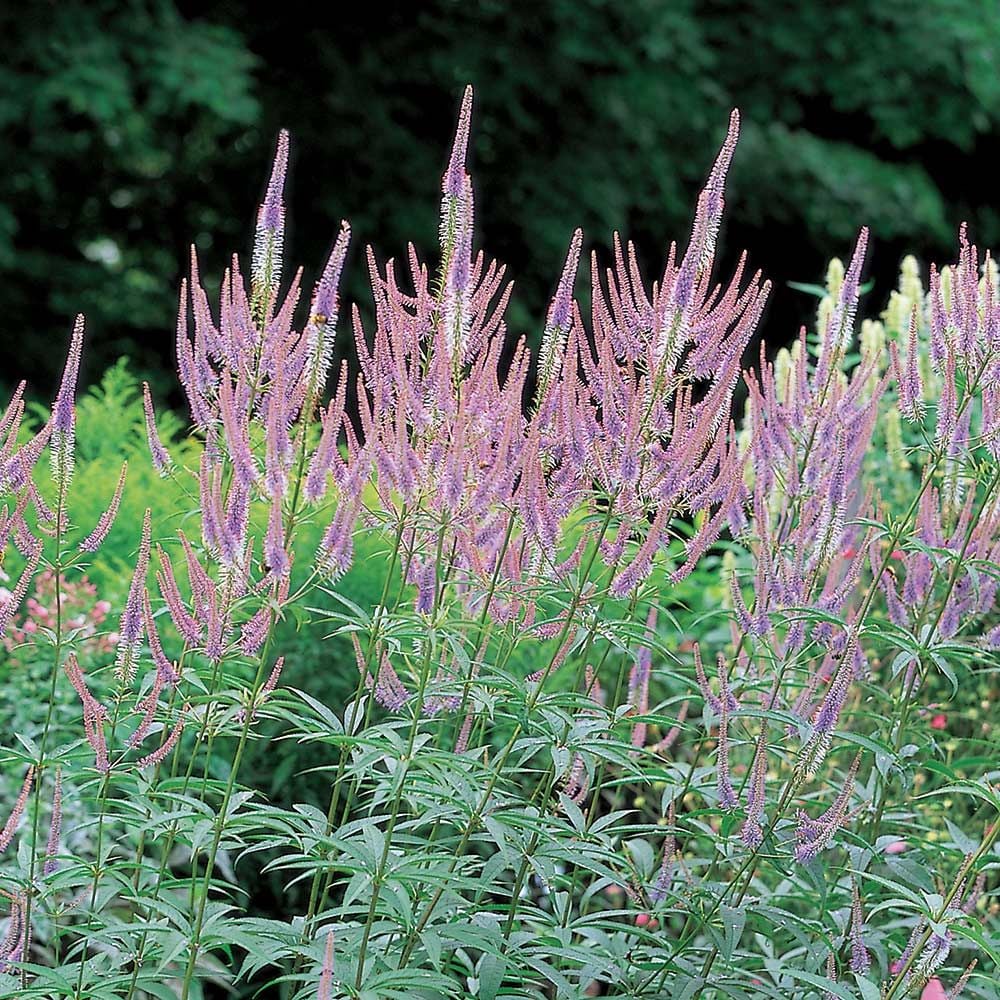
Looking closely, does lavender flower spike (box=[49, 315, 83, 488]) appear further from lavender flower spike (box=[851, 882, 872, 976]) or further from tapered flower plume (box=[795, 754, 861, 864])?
lavender flower spike (box=[851, 882, 872, 976])

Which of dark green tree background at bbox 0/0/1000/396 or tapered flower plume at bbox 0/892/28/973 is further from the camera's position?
dark green tree background at bbox 0/0/1000/396

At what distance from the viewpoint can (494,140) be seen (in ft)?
53.2

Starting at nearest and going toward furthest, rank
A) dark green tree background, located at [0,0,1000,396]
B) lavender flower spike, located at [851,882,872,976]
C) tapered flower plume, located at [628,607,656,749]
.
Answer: lavender flower spike, located at [851,882,872,976] → tapered flower plume, located at [628,607,656,749] → dark green tree background, located at [0,0,1000,396]

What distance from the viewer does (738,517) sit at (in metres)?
3.98

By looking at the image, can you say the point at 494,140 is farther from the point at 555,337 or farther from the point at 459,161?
the point at 459,161

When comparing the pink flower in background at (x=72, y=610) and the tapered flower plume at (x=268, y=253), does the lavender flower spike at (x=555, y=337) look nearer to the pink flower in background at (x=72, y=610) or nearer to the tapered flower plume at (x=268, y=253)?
the tapered flower plume at (x=268, y=253)

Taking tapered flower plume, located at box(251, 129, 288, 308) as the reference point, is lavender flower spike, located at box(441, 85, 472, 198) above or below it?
above

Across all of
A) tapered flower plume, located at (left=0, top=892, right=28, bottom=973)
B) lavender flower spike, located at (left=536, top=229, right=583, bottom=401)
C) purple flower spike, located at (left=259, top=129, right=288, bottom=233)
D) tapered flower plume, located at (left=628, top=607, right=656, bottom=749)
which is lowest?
tapered flower plume, located at (left=0, top=892, right=28, bottom=973)

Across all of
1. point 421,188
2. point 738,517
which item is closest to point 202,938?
point 738,517

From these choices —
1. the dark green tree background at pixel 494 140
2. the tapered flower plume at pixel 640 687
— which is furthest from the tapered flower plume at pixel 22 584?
the dark green tree background at pixel 494 140

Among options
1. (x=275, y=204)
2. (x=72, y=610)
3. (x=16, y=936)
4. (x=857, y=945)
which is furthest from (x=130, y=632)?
(x=72, y=610)

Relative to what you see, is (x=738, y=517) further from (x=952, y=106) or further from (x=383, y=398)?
(x=952, y=106)

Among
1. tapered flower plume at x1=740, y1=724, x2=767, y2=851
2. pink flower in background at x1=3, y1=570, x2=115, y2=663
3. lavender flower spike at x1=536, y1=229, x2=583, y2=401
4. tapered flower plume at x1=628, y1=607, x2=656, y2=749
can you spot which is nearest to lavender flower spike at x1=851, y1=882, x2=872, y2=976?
tapered flower plume at x1=740, y1=724, x2=767, y2=851

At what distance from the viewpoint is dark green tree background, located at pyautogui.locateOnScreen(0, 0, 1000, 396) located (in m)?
15.2
